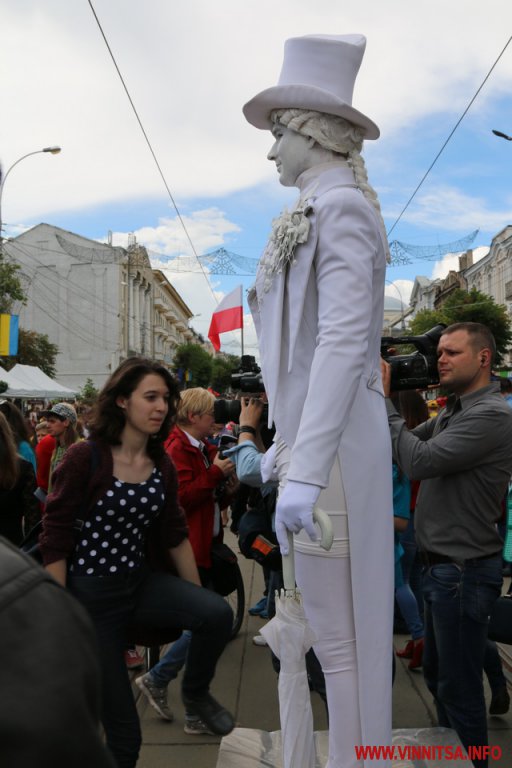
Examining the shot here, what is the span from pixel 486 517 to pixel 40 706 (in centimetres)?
250

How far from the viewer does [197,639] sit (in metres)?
3.03

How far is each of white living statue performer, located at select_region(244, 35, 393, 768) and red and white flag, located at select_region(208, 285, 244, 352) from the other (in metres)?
8.53

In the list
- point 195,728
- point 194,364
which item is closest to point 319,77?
point 195,728

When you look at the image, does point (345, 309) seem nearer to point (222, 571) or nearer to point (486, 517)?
point (486, 517)

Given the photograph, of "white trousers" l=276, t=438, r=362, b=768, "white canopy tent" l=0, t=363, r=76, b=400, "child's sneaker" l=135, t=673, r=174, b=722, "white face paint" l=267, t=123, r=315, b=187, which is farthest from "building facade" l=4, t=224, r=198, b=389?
"white trousers" l=276, t=438, r=362, b=768

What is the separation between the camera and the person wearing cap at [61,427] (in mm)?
6402

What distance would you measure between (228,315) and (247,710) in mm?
7317

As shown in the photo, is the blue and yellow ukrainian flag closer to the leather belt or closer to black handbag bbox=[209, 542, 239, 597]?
black handbag bbox=[209, 542, 239, 597]

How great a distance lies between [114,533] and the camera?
9.32 ft

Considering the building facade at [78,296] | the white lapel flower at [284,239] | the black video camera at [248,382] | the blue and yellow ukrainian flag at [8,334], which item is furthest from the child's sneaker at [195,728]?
the building facade at [78,296]

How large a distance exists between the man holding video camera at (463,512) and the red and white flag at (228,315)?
7.70 m

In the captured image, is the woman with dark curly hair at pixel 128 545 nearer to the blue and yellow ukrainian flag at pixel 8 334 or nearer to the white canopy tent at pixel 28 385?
the blue and yellow ukrainian flag at pixel 8 334

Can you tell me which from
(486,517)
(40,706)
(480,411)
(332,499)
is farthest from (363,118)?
(40,706)

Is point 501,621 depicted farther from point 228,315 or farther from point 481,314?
point 481,314
